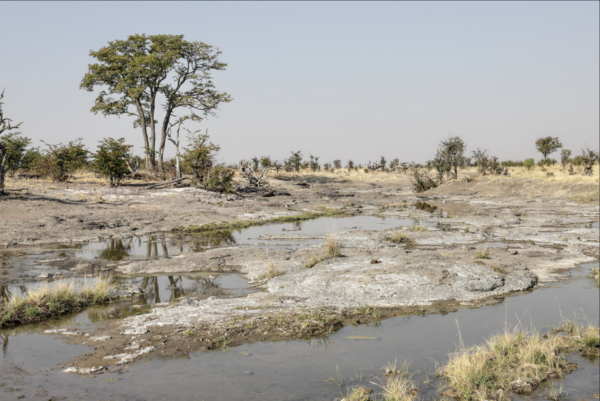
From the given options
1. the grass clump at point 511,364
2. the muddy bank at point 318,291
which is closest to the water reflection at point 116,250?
the muddy bank at point 318,291

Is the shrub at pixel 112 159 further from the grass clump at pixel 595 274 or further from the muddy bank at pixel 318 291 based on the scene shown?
the grass clump at pixel 595 274

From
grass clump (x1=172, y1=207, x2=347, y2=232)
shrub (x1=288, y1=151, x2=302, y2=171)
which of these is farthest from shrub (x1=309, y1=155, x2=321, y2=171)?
grass clump (x1=172, y1=207, x2=347, y2=232)

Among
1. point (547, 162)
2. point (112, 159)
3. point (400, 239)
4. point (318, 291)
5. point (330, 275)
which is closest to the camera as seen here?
point (318, 291)

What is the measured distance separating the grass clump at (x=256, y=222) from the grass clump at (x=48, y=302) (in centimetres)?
→ 1027

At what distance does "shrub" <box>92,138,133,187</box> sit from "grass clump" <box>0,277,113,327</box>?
21.5 metres

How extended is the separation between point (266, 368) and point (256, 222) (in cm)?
1575

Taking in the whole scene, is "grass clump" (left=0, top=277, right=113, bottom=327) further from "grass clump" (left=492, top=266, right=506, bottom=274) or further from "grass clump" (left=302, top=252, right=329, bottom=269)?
"grass clump" (left=492, top=266, right=506, bottom=274)

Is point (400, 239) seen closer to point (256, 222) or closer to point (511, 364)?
point (256, 222)

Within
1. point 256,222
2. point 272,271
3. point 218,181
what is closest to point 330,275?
point 272,271

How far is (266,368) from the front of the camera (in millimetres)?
6391

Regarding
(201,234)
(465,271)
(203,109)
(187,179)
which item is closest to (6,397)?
(465,271)

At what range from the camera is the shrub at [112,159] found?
2928cm

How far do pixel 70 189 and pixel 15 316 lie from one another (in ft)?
69.2

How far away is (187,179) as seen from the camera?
3341 cm
